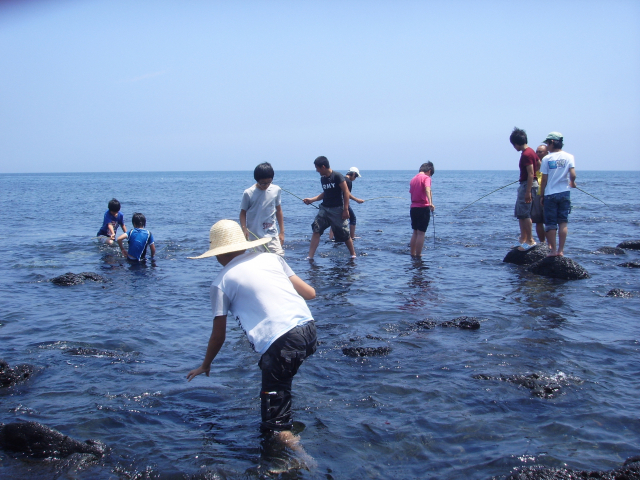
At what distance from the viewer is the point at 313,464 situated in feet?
11.3

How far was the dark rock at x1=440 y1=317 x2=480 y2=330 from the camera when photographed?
6137mm

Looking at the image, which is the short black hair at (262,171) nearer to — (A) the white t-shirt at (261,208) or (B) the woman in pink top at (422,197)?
(A) the white t-shirt at (261,208)

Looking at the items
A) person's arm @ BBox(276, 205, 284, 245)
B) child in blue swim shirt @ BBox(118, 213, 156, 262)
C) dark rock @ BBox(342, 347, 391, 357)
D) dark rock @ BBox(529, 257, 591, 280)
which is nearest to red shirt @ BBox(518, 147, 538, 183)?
dark rock @ BBox(529, 257, 591, 280)

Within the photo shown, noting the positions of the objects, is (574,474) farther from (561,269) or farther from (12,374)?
(561,269)

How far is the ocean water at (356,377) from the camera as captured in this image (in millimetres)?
3533

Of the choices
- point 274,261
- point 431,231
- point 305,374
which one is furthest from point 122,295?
point 431,231

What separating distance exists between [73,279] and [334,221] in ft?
16.2

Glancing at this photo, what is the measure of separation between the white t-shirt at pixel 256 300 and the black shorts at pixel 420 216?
7.54 meters

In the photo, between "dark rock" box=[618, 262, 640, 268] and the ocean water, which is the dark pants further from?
"dark rock" box=[618, 262, 640, 268]

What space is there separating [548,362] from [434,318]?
1812mm

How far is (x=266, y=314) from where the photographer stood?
343cm

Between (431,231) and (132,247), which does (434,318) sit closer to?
(132,247)

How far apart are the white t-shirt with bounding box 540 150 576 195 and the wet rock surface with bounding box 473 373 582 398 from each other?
5102mm

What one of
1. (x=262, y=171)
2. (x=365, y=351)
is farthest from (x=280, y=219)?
(x=365, y=351)
